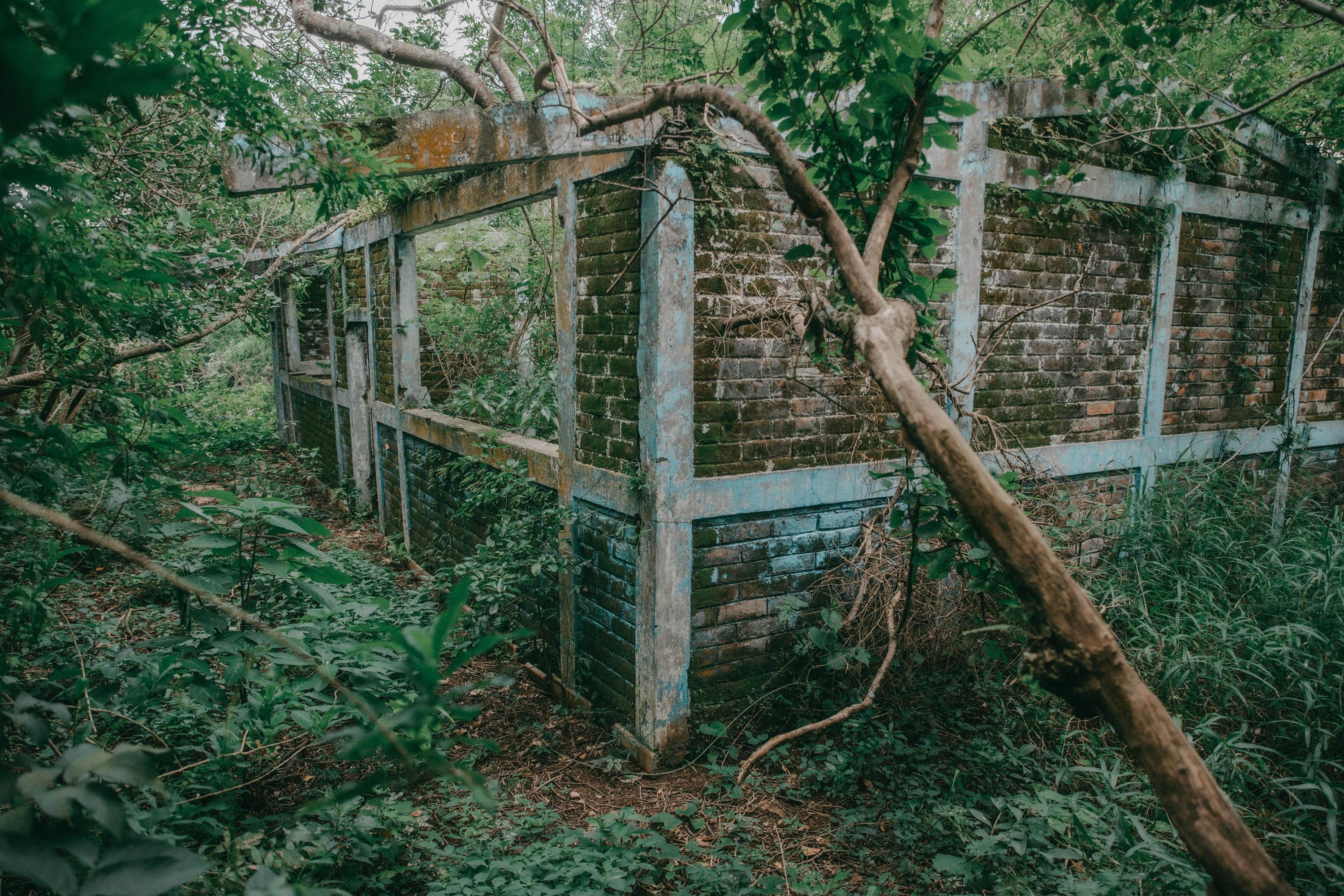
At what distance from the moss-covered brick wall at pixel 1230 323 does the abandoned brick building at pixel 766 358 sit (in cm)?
3

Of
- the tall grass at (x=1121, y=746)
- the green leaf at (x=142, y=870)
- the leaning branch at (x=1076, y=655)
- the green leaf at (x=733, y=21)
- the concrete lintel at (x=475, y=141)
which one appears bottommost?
the tall grass at (x=1121, y=746)

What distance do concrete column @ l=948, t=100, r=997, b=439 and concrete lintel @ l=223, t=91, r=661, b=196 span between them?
232 centimetres

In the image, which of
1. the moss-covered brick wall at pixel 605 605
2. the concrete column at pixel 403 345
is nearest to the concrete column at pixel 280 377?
the concrete column at pixel 403 345

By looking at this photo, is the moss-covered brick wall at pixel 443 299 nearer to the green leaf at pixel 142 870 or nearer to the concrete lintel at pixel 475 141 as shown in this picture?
the concrete lintel at pixel 475 141

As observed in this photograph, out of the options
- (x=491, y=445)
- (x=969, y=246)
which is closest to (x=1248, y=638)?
(x=969, y=246)

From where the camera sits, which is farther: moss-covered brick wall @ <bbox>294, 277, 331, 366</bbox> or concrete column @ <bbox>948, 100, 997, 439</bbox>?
moss-covered brick wall @ <bbox>294, 277, 331, 366</bbox>

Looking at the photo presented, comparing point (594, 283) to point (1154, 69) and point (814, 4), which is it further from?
point (1154, 69)

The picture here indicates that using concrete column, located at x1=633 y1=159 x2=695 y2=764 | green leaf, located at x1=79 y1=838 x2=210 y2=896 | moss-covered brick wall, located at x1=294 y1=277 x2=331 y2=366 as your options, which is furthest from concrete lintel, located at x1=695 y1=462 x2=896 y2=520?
moss-covered brick wall, located at x1=294 y1=277 x2=331 y2=366

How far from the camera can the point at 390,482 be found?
312 inches

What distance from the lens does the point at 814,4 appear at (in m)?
2.03

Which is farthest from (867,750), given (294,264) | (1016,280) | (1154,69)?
(294,264)

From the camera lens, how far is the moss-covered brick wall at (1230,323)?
5.88m

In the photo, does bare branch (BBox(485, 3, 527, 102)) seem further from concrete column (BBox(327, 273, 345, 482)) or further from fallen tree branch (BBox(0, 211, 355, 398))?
concrete column (BBox(327, 273, 345, 482))

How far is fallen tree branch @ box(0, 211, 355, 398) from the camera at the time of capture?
9.86 ft
